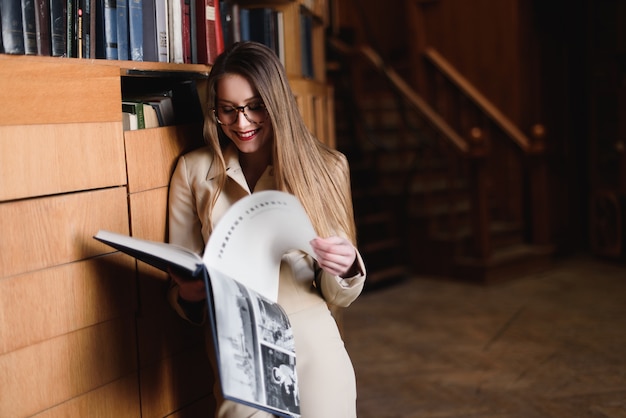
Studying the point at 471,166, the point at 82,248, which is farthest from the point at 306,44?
the point at 471,166

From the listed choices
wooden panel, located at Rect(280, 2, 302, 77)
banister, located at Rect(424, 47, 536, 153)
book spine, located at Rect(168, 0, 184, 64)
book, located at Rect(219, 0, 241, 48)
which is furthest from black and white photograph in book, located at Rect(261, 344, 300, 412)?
banister, located at Rect(424, 47, 536, 153)

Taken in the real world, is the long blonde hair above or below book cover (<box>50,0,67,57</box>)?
below

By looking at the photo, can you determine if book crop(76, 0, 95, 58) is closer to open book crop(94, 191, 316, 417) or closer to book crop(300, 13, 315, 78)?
open book crop(94, 191, 316, 417)

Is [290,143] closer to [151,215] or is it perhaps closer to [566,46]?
[151,215]

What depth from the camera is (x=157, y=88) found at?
191cm

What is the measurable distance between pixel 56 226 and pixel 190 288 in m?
0.30

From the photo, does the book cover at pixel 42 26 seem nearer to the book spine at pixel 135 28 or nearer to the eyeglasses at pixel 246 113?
the book spine at pixel 135 28

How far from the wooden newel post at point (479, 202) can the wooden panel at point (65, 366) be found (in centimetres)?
333

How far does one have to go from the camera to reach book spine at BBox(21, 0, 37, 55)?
1430mm

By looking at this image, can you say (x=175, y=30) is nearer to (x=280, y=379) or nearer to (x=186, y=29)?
(x=186, y=29)

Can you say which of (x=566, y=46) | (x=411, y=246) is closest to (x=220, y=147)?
(x=411, y=246)

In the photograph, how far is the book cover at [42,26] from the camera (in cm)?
146

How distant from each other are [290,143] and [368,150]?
12.5 feet

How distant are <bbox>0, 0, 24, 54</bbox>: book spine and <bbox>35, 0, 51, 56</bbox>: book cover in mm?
46
